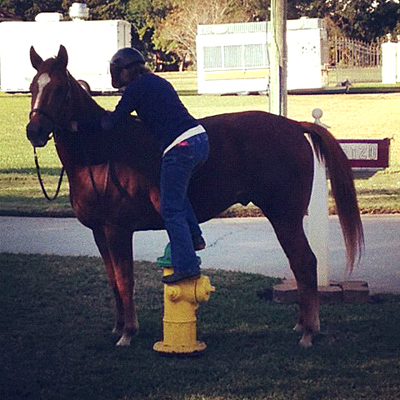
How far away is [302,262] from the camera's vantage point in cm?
678

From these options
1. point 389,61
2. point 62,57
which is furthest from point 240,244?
point 389,61

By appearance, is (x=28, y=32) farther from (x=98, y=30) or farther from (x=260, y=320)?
(x=260, y=320)

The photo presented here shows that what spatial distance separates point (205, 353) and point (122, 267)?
2.58ft

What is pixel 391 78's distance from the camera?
168 feet

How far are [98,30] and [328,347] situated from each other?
126 feet

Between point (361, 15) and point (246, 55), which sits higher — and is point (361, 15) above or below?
above

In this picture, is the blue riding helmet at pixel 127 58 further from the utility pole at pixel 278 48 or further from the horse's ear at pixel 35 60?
the utility pole at pixel 278 48

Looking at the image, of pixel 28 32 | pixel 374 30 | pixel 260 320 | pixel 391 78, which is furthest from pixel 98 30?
pixel 260 320

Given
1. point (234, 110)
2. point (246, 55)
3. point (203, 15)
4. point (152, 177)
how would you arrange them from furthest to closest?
point (203, 15), point (246, 55), point (234, 110), point (152, 177)

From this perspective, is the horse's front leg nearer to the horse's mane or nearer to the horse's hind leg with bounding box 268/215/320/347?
the horse's mane

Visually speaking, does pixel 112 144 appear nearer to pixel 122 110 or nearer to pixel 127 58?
pixel 122 110

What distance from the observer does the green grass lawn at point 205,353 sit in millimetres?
5703

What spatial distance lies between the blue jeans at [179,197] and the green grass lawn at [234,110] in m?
5.74

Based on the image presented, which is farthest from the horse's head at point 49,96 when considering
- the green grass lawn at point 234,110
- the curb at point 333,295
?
the green grass lawn at point 234,110
